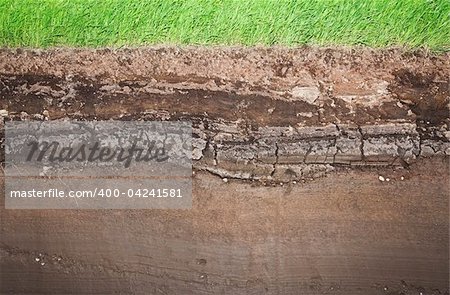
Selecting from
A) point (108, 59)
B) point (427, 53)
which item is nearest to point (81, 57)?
point (108, 59)

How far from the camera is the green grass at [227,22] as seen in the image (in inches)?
96.8

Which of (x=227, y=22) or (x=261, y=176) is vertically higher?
(x=227, y=22)

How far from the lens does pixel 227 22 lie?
2.46 m

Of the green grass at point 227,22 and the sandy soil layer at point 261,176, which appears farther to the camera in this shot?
the green grass at point 227,22

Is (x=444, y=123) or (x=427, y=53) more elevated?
(x=427, y=53)

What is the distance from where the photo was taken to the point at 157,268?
2.18 m

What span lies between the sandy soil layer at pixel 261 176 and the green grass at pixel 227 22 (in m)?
0.07

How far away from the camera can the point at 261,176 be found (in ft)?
7.52

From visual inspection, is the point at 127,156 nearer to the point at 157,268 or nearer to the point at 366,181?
the point at 157,268

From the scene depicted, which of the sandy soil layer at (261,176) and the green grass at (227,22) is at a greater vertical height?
the green grass at (227,22)

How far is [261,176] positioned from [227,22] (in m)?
0.73

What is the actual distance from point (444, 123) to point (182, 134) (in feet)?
3.76

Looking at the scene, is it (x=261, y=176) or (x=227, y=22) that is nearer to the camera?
(x=261, y=176)

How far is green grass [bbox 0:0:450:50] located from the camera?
2.46 m
